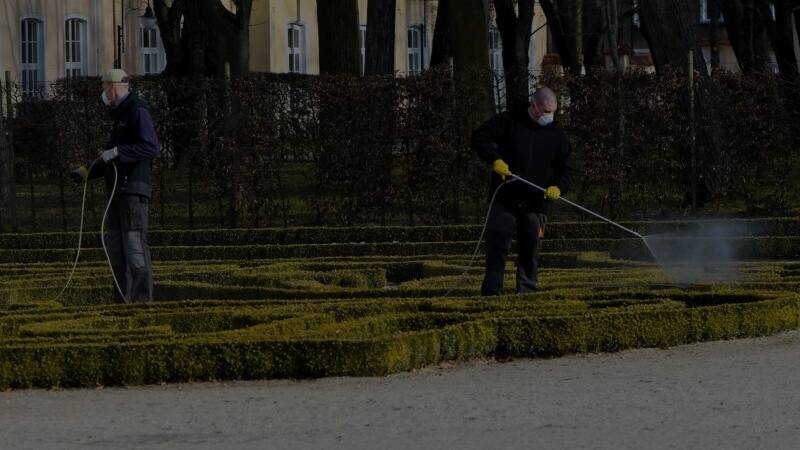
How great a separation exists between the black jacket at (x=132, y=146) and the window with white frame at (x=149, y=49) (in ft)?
122

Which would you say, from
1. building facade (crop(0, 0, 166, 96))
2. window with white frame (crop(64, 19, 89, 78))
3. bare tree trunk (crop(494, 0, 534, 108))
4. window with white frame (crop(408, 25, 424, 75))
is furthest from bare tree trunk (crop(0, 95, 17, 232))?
window with white frame (crop(408, 25, 424, 75))

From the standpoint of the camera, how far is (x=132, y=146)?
16.6 m

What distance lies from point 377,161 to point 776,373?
1293 cm

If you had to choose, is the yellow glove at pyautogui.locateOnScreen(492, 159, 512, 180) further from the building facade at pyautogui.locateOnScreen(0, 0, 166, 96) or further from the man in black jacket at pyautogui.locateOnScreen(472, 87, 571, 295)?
the building facade at pyautogui.locateOnScreen(0, 0, 166, 96)

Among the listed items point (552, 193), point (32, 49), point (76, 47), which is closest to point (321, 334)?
point (552, 193)

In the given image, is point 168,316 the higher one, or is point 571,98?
point 571,98

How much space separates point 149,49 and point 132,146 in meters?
38.0

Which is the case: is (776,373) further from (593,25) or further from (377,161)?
(593,25)

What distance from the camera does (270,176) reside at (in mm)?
25391

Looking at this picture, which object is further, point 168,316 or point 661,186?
point 661,186

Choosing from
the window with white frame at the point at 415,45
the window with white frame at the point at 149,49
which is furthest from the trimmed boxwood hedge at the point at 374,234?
the window with white frame at the point at 415,45

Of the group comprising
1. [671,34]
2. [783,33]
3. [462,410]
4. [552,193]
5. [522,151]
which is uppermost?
[783,33]

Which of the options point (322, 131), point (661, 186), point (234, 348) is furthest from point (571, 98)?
point (234, 348)

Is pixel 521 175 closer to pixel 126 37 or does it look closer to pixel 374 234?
pixel 374 234
